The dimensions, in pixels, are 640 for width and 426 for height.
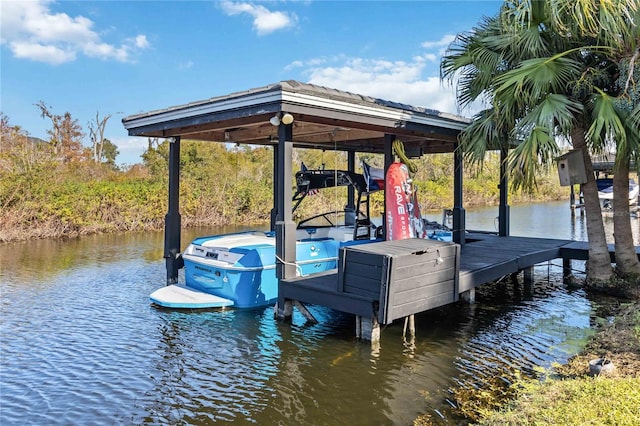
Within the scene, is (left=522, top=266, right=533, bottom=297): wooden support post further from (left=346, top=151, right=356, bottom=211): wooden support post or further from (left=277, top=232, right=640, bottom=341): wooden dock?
(left=346, top=151, right=356, bottom=211): wooden support post

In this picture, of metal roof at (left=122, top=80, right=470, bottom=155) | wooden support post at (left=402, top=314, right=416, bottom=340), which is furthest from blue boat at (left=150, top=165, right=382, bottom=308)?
metal roof at (left=122, top=80, right=470, bottom=155)

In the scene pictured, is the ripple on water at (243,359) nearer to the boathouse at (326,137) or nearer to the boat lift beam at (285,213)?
the boathouse at (326,137)

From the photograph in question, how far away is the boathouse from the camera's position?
5.18 metres

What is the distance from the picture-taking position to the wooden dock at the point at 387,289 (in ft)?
16.2

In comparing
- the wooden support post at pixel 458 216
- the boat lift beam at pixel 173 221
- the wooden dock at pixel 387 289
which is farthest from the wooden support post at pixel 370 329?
the wooden support post at pixel 458 216

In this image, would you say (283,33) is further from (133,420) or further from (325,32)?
(133,420)

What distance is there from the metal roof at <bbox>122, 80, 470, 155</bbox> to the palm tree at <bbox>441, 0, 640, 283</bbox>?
81 centimetres

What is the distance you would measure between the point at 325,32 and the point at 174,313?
39.0 feet

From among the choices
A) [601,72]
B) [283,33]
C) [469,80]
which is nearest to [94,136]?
[283,33]

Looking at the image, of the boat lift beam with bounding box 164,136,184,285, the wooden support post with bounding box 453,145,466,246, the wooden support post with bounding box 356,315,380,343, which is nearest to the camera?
the wooden support post with bounding box 356,315,380,343

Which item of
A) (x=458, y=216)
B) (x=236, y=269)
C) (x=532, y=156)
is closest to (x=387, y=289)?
(x=236, y=269)

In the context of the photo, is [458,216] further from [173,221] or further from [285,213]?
[173,221]

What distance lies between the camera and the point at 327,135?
29.2ft

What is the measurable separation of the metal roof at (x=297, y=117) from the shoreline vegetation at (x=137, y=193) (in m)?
1.23
